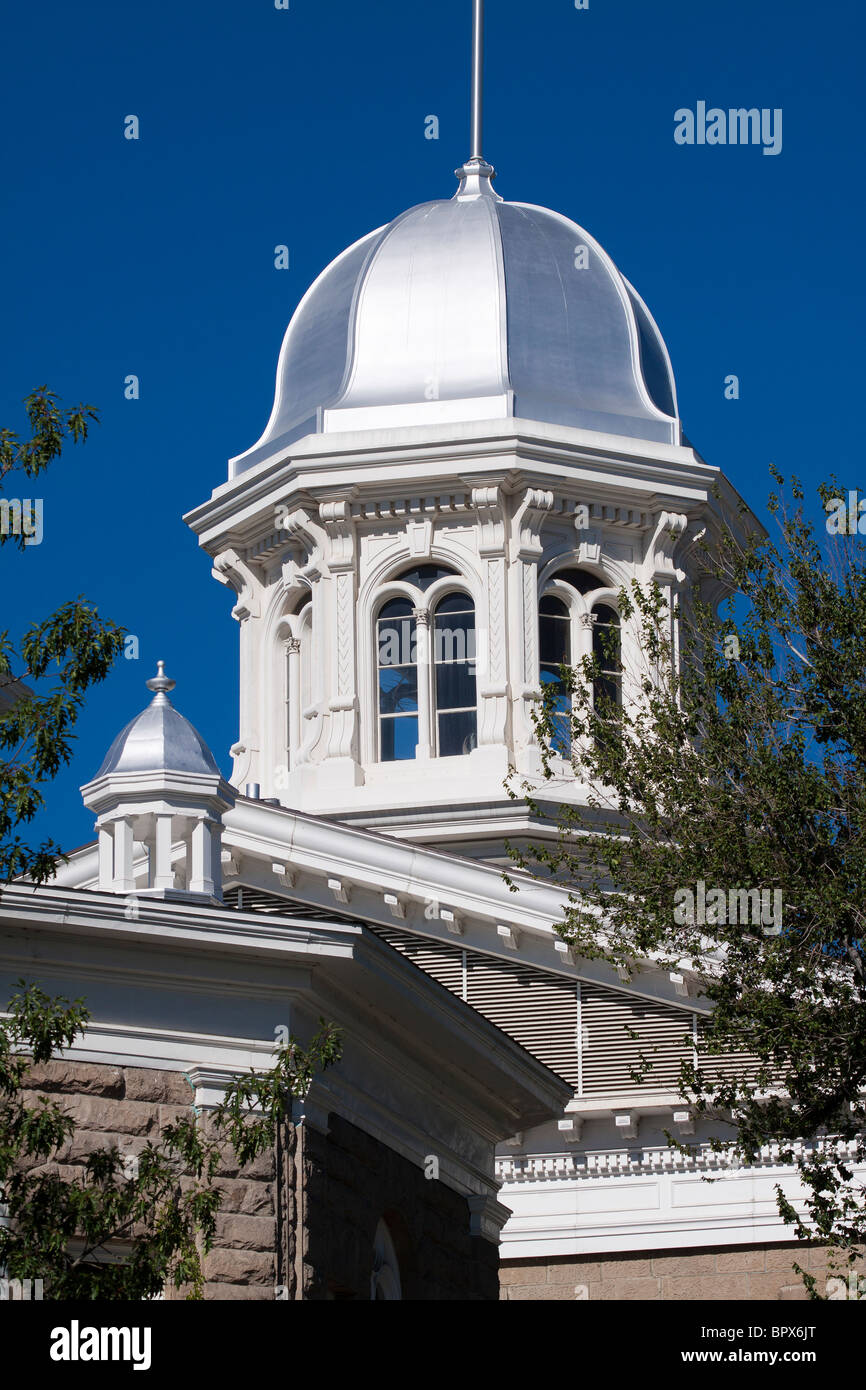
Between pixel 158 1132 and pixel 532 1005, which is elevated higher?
pixel 532 1005

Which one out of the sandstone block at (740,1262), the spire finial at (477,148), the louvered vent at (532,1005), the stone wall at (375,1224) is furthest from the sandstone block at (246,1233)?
the spire finial at (477,148)

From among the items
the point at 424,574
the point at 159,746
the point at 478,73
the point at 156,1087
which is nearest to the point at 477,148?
the point at 478,73

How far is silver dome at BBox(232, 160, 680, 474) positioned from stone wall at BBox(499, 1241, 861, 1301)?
11037 millimetres

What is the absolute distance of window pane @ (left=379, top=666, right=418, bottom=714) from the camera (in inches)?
1294

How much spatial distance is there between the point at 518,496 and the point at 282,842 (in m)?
7.50

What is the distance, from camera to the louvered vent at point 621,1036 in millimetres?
24703

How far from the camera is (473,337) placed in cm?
3359

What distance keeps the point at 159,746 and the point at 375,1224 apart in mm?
3207

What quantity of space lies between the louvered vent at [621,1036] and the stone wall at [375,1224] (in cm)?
504

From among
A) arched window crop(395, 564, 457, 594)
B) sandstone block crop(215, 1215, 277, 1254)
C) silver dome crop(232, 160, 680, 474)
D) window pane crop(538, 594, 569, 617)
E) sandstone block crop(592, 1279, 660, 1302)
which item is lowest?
sandstone block crop(215, 1215, 277, 1254)

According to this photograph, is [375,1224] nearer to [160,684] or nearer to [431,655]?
[160,684]

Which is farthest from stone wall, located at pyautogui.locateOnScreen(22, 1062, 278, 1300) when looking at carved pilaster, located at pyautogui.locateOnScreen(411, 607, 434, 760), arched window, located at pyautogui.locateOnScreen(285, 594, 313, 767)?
arched window, located at pyautogui.locateOnScreen(285, 594, 313, 767)

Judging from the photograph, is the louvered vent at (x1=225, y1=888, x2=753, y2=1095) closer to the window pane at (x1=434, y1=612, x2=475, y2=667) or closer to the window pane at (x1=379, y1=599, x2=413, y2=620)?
the window pane at (x1=434, y1=612, x2=475, y2=667)
